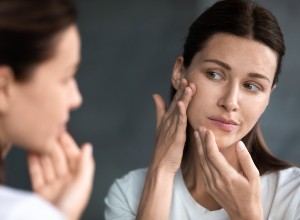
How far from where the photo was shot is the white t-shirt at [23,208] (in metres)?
0.72

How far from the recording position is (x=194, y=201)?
146cm

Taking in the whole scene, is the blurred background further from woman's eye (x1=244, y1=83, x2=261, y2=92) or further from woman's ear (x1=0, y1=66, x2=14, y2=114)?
woman's ear (x1=0, y1=66, x2=14, y2=114)

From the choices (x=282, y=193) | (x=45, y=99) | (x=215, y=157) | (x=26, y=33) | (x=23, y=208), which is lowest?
(x=282, y=193)

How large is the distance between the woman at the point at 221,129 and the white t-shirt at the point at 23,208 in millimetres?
590

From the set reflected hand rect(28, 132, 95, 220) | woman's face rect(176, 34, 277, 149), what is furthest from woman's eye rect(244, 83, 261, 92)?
reflected hand rect(28, 132, 95, 220)

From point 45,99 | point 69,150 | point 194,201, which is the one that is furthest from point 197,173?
point 45,99

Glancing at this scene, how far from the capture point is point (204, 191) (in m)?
1.49

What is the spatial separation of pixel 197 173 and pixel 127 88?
3.12 feet

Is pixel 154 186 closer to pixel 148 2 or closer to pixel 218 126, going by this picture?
pixel 218 126

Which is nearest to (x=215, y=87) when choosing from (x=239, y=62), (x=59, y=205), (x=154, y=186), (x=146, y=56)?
(x=239, y=62)

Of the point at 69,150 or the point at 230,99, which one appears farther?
the point at 230,99

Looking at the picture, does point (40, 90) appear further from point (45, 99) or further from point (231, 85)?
point (231, 85)

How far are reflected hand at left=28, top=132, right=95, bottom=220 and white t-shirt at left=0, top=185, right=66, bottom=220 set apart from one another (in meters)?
0.08

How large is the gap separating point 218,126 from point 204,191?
239mm
